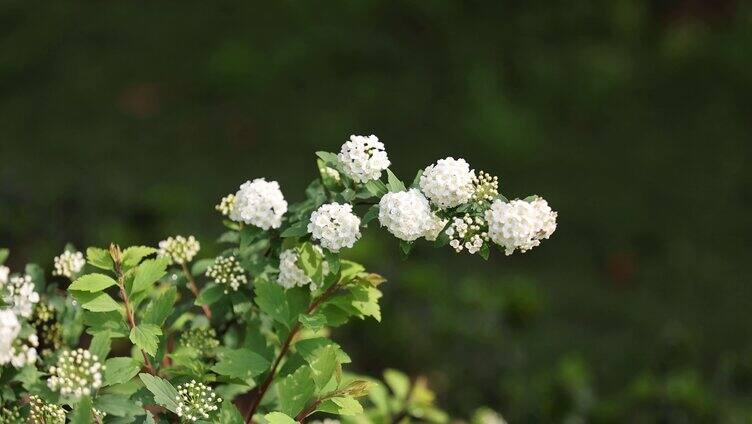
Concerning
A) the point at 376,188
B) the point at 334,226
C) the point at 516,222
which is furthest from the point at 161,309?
the point at 516,222

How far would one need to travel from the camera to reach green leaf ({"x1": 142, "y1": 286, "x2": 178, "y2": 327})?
76.7 inches

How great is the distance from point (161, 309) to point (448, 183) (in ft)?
2.19

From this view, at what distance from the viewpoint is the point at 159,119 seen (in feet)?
17.9

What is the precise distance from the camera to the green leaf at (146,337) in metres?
1.85

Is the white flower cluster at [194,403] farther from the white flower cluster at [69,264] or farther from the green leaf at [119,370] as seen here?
the white flower cluster at [69,264]

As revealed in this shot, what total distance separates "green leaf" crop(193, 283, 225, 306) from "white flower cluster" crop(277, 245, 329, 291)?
6.2 inches

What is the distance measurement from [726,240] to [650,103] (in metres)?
1.05

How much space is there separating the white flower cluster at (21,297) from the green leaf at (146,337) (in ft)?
0.70

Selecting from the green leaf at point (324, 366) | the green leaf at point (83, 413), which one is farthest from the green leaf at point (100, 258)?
the green leaf at point (324, 366)

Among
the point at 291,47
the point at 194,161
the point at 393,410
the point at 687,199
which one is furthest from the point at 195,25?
the point at 393,410

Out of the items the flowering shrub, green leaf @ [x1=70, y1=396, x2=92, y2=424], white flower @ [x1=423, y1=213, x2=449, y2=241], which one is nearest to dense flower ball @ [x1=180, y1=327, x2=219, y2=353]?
the flowering shrub

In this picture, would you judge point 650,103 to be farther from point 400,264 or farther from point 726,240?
point 400,264

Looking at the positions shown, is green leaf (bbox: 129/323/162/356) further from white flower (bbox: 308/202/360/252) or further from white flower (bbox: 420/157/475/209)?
white flower (bbox: 420/157/475/209)

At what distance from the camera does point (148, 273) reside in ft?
6.38
